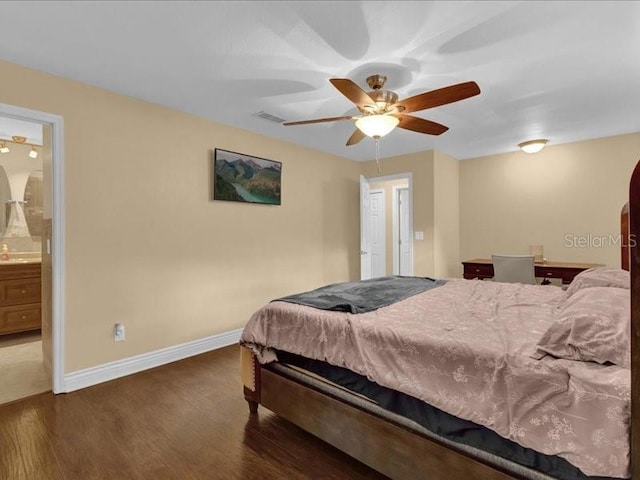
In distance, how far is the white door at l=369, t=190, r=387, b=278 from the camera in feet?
22.0

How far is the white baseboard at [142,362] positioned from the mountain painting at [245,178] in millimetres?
1542

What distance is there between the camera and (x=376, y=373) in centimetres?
165

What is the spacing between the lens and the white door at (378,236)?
672cm

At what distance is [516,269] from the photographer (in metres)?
3.99

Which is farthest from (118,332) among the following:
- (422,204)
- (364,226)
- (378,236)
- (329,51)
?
(378,236)

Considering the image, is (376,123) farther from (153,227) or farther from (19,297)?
(19,297)

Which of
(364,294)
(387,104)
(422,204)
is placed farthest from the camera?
(422,204)

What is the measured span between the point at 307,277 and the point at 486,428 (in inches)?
140

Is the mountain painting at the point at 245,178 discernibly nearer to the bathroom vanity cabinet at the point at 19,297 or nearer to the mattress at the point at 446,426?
the mattress at the point at 446,426

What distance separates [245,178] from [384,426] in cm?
306

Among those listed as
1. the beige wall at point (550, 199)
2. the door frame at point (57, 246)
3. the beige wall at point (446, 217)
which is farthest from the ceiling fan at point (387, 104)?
the beige wall at point (550, 199)

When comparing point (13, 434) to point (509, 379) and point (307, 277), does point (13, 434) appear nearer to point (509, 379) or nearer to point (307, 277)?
point (509, 379)

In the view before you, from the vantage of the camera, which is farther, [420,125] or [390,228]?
[390,228]

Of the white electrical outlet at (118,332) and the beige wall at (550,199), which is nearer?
the white electrical outlet at (118,332)
